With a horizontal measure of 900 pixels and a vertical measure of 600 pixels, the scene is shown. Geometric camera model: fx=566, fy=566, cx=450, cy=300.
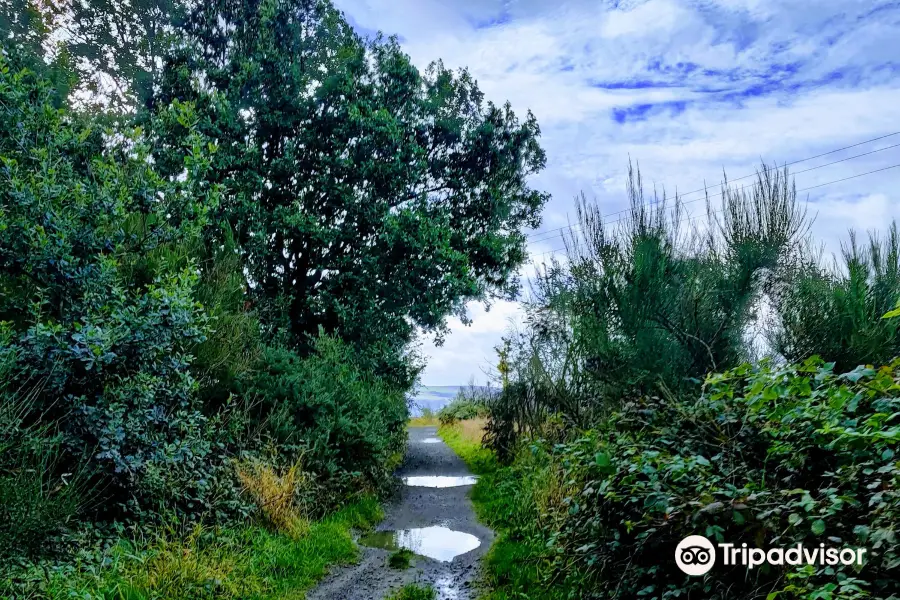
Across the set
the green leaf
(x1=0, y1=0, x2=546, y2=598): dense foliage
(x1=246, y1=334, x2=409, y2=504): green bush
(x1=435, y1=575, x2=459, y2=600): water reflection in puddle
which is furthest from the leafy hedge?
(x1=246, y1=334, x2=409, y2=504): green bush

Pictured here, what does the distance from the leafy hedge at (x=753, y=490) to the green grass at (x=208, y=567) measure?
3031 mm

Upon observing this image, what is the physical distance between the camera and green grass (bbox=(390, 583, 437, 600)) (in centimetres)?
582

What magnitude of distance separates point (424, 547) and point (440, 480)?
6075 millimetres

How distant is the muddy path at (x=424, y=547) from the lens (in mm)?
6254

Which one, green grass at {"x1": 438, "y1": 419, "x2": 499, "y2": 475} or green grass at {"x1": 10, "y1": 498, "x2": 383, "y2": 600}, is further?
green grass at {"x1": 438, "y1": 419, "x2": 499, "y2": 475}

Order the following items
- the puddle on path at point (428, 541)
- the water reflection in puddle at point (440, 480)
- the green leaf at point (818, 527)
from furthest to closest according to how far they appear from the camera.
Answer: the water reflection in puddle at point (440, 480) < the puddle on path at point (428, 541) < the green leaf at point (818, 527)

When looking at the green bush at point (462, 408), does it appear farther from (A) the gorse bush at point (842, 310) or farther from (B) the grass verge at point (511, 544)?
(A) the gorse bush at point (842, 310)

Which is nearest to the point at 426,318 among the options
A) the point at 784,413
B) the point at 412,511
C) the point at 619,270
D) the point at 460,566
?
the point at 412,511

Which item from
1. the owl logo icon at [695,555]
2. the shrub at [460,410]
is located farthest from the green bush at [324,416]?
the shrub at [460,410]

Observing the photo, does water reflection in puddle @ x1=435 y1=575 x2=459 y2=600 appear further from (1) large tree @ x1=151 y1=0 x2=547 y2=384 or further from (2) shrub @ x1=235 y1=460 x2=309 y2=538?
(1) large tree @ x1=151 y1=0 x2=547 y2=384

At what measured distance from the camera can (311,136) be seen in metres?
12.5

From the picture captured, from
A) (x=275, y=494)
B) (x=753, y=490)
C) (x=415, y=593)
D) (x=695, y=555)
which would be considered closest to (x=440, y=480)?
(x=275, y=494)

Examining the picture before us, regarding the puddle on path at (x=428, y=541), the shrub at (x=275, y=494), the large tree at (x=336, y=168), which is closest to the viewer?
the shrub at (x=275, y=494)

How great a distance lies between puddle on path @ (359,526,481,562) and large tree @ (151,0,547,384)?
4.88 m
